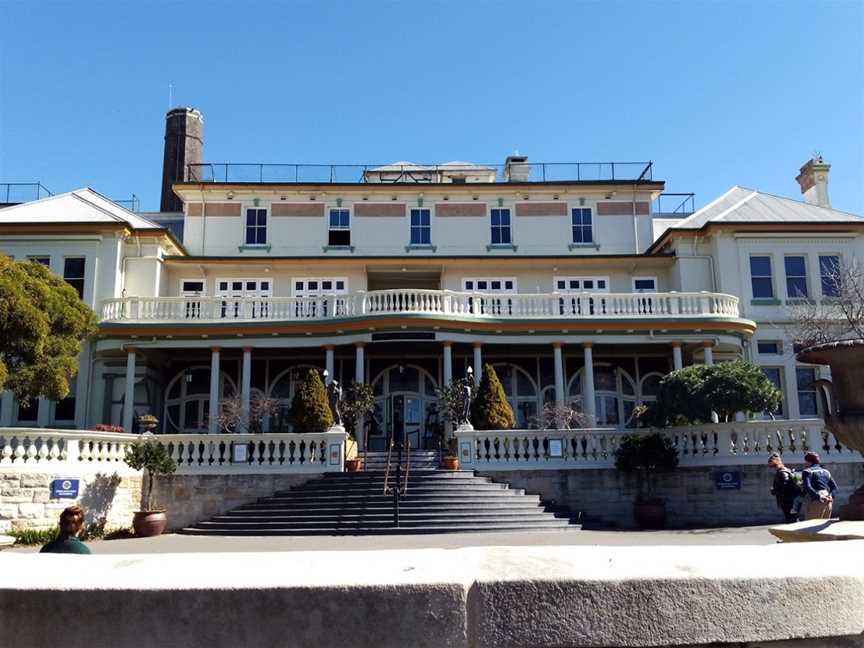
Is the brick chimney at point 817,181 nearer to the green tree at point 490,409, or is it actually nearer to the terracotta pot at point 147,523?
the green tree at point 490,409

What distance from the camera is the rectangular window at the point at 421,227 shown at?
31875 millimetres

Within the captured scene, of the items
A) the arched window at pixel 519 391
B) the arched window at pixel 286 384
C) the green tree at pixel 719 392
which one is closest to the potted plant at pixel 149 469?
the arched window at pixel 286 384

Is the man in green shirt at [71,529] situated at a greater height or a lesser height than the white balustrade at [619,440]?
lesser

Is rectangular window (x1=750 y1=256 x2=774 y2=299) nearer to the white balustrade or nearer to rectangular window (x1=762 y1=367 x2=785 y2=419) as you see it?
rectangular window (x1=762 y1=367 x2=785 y2=419)

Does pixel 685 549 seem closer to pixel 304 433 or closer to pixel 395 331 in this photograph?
pixel 304 433

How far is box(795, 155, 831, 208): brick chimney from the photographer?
112 ft

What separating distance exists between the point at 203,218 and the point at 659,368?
18.7 meters

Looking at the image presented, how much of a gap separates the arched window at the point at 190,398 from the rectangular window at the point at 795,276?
67.7 ft

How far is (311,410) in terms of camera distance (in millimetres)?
22344

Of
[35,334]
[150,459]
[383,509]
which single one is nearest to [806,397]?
[383,509]

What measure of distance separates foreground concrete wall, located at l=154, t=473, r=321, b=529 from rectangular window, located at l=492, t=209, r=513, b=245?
1532 cm

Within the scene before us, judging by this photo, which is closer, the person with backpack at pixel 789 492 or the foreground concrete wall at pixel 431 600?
the foreground concrete wall at pixel 431 600

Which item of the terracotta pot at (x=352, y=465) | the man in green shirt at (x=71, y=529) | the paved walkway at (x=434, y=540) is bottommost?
the paved walkway at (x=434, y=540)

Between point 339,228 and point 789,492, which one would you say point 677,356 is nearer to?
point 789,492
